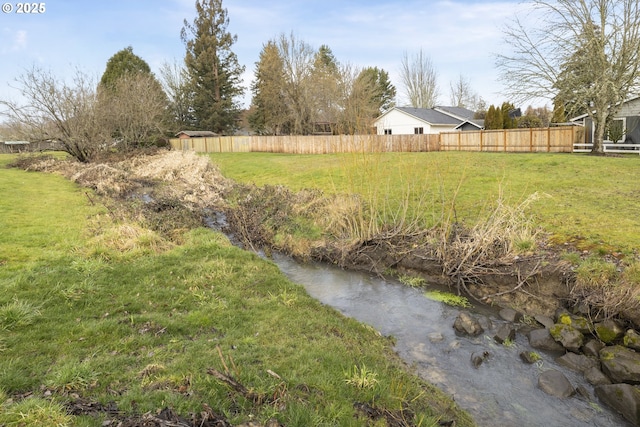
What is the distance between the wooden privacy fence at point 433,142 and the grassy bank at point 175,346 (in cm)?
970

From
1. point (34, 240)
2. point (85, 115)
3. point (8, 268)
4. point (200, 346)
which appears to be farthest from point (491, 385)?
point (85, 115)

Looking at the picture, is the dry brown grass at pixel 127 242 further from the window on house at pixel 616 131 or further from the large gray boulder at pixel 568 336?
the window on house at pixel 616 131

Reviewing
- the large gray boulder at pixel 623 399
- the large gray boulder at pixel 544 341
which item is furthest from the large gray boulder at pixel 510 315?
the large gray boulder at pixel 623 399

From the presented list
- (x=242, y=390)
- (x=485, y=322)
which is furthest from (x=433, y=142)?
(x=242, y=390)

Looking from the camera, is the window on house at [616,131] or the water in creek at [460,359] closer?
the water in creek at [460,359]

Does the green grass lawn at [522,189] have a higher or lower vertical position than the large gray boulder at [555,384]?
higher

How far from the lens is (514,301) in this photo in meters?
6.98

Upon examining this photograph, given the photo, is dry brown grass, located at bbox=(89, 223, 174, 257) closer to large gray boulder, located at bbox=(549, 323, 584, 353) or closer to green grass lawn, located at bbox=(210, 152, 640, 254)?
green grass lawn, located at bbox=(210, 152, 640, 254)

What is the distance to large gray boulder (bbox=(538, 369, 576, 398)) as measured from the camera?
4617 mm

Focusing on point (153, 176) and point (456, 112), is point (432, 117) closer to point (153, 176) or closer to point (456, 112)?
point (456, 112)

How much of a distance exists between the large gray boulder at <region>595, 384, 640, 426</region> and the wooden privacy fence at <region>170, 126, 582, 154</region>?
1171cm

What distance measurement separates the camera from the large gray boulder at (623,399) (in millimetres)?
4246

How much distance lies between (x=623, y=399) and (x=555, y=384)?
0.66 meters

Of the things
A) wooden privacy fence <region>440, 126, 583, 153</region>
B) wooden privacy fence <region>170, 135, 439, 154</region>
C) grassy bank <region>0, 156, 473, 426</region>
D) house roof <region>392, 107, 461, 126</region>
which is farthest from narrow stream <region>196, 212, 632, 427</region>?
house roof <region>392, 107, 461, 126</region>
